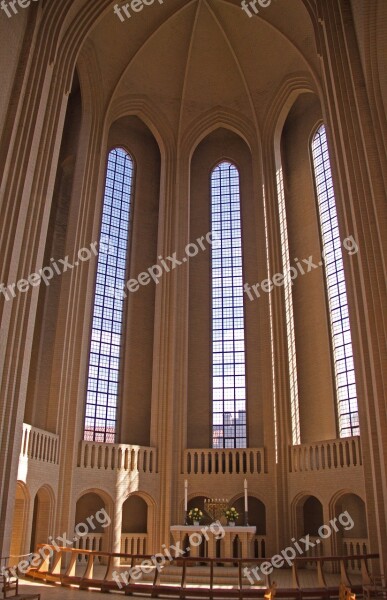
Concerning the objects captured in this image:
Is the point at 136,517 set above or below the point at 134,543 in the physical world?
above

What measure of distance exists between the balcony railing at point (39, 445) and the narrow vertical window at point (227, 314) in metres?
6.45

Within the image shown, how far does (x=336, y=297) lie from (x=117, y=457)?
9.71 meters

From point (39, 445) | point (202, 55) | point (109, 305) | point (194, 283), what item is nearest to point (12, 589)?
point (39, 445)

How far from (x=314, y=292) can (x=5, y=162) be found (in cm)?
1241

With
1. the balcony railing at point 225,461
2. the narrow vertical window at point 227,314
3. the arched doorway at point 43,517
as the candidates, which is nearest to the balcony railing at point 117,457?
the balcony railing at point 225,461

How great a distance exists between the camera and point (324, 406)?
68.1 ft

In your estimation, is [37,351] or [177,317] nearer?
[37,351]

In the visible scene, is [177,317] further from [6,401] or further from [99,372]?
[6,401]

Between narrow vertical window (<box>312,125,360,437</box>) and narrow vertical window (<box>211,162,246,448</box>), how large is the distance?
3.60 metres

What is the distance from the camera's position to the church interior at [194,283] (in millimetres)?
15516

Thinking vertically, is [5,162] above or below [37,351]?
above

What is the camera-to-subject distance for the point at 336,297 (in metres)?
21.5

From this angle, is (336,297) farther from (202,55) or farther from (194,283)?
(202,55)

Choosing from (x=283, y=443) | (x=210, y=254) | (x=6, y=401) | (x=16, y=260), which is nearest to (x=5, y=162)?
(x=16, y=260)
